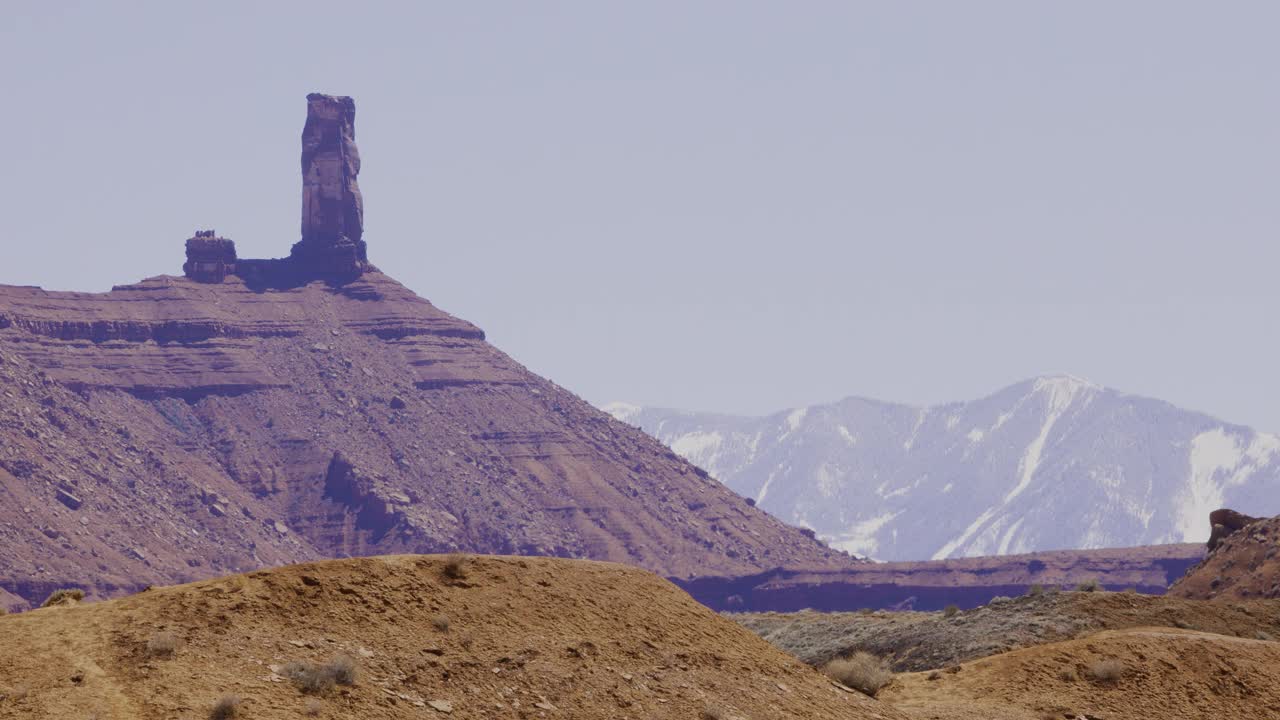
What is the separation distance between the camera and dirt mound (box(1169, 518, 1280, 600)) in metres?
61.7

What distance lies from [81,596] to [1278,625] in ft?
83.4

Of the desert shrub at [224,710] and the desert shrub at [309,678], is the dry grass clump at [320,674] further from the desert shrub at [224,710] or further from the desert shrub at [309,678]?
the desert shrub at [224,710]

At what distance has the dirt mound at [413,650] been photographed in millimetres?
23781

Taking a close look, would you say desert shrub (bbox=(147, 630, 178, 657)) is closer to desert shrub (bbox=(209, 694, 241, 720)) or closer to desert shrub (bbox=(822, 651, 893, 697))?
desert shrub (bbox=(209, 694, 241, 720))

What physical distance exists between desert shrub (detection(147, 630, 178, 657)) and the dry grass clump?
1.31m

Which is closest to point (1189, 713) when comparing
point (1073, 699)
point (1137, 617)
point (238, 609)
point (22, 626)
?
point (1073, 699)

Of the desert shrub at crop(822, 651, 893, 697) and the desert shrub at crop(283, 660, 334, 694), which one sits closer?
the desert shrub at crop(283, 660, 334, 694)

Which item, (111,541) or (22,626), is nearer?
(22,626)

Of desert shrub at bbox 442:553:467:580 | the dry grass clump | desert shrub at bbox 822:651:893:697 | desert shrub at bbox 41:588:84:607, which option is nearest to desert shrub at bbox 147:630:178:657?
the dry grass clump

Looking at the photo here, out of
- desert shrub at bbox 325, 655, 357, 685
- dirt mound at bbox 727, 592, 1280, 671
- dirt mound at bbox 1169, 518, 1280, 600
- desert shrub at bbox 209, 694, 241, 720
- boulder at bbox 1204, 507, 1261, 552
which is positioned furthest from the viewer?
boulder at bbox 1204, 507, 1261, 552

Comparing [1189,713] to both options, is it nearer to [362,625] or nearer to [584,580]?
[584,580]

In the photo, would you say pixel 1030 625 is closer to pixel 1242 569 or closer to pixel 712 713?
pixel 712 713

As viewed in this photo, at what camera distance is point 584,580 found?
2959 cm

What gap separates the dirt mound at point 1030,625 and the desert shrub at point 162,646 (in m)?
18.9
